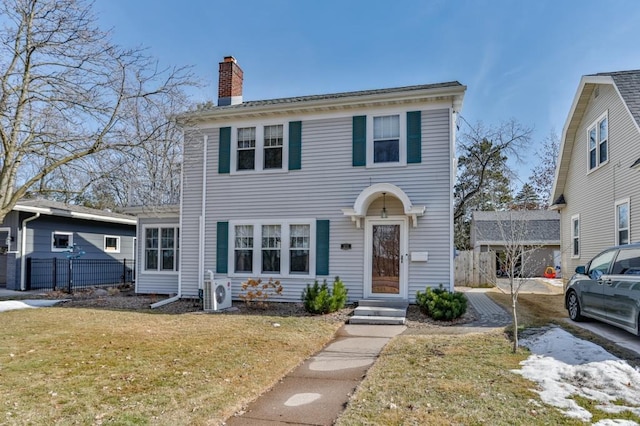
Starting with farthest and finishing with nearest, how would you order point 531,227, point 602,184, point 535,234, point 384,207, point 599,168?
1. point 531,227
2. point 535,234
3. point 599,168
4. point 602,184
5. point 384,207

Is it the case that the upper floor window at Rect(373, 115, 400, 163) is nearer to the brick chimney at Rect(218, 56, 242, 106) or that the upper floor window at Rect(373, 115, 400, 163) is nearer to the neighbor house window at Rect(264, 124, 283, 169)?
the neighbor house window at Rect(264, 124, 283, 169)

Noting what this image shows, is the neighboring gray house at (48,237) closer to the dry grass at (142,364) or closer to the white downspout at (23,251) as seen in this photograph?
the white downspout at (23,251)

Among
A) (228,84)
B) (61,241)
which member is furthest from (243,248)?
(61,241)

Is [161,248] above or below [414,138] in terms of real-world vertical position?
below

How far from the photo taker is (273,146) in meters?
12.4

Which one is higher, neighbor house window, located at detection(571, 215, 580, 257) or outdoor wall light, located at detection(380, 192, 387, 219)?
outdoor wall light, located at detection(380, 192, 387, 219)

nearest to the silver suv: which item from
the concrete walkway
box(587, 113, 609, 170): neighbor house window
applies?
the concrete walkway

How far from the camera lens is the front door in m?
11.2

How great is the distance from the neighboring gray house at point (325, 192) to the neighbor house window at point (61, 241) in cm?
759

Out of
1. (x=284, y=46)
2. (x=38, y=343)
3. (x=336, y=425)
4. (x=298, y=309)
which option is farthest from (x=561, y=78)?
(x=38, y=343)

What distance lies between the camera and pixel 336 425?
4062 mm

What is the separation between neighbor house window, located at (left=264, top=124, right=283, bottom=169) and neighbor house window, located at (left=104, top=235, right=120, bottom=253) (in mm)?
11065

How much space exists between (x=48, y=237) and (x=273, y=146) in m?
10.7

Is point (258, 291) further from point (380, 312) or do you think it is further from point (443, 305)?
point (443, 305)
